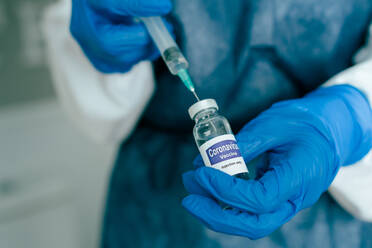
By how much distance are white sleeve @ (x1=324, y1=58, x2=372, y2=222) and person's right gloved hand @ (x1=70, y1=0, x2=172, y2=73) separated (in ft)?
1.01

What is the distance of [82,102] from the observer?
0.77m

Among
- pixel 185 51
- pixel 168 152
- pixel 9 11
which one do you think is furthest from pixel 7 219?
pixel 185 51

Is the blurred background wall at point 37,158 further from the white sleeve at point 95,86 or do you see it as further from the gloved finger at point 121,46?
the gloved finger at point 121,46

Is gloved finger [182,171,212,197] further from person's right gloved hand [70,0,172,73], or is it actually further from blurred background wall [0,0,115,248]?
blurred background wall [0,0,115,248]

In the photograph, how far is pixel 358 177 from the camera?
1.92 ft

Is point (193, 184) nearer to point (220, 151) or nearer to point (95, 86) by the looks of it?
point (220, 151)

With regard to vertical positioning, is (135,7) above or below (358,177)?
above

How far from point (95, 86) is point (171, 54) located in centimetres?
27

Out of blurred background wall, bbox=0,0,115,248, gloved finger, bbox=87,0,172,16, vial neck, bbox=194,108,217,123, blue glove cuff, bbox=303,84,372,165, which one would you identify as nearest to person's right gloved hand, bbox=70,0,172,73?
gloved finger, bbox=87,0,172,16

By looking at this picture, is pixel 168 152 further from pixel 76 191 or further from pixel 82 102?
pixel 76 191

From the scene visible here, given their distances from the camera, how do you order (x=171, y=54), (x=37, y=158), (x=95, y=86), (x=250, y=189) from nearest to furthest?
(x=250, y=189) → (x=171, y=54) → (x=95, y=86) → (x=37, y=158)

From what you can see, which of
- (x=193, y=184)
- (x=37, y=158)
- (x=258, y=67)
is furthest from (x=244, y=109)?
(x=37, y=158)

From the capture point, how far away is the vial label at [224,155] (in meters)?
0.46

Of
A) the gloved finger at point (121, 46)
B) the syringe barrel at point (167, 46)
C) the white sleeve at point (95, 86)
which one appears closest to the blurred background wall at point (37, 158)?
the white sleeve at point (95, 86)
